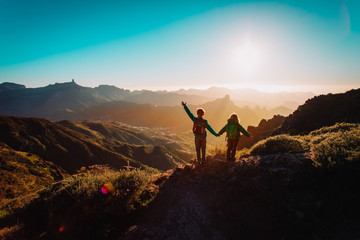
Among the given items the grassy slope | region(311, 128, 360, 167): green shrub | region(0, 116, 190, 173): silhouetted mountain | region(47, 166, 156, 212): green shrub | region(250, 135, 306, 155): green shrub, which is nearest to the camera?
region(311, 128, 360, 167): green shrub

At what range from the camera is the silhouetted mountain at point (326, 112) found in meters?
11.5

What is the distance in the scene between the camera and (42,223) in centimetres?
548

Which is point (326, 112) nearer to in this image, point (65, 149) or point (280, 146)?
point (280, 146)

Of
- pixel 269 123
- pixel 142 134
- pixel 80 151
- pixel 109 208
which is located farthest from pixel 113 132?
pixel 109 208

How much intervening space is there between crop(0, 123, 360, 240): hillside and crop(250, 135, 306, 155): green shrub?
12.6 inches

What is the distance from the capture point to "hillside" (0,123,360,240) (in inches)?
165

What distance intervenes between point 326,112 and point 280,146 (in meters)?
8.97

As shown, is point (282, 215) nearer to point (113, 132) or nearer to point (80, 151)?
point (80, 151)

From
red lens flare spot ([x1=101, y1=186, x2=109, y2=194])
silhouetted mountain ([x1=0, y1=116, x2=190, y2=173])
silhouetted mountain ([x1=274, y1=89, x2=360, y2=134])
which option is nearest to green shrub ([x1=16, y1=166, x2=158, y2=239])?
red lens flare spot ([x1=101, y1=186, x2=109, y2=194])

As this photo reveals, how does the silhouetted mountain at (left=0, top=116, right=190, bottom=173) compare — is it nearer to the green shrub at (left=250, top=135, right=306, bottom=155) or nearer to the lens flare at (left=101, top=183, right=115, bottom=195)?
the lens flare at (left=101, top=183, right=115, bottom=195)

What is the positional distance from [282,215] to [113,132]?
559 ft

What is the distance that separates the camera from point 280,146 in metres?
7.29

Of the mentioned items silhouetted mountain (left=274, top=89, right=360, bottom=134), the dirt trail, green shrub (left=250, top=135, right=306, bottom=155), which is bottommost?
the dirt trail

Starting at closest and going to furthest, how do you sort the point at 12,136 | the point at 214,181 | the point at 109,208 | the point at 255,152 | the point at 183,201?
the point at 109,208, the point at 183,201, the point at 214,181, the point at 255,152, the point at 12,136
